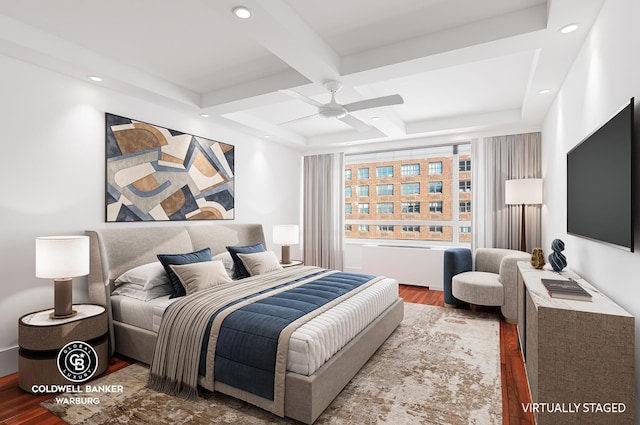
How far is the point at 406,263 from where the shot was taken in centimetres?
583

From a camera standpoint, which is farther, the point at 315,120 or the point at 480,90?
the point at 315,120

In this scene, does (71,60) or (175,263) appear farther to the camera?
(175,263)

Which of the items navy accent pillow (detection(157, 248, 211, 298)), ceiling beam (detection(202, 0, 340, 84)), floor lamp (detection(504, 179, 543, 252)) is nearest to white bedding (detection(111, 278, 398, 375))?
navy accent pillow (detection(157, 248, 211, 298))

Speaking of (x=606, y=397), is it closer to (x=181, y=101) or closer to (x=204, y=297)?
(x=204, y=297)

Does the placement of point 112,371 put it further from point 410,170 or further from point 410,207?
point 410,170

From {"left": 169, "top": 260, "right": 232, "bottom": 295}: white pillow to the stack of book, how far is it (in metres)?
2.73

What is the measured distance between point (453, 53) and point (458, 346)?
264cm

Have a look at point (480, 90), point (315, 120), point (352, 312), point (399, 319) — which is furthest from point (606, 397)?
point (315, 120)

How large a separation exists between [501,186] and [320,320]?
3.93 m

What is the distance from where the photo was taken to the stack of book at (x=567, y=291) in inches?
72.4

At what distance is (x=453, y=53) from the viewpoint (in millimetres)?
2559

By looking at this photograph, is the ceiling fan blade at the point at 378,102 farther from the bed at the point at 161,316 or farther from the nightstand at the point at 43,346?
the nightstand at the point at 43,346

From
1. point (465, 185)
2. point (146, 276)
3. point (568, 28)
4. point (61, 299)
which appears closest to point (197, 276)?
point (146, 276)

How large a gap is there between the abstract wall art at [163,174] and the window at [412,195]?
2777 millimetres
